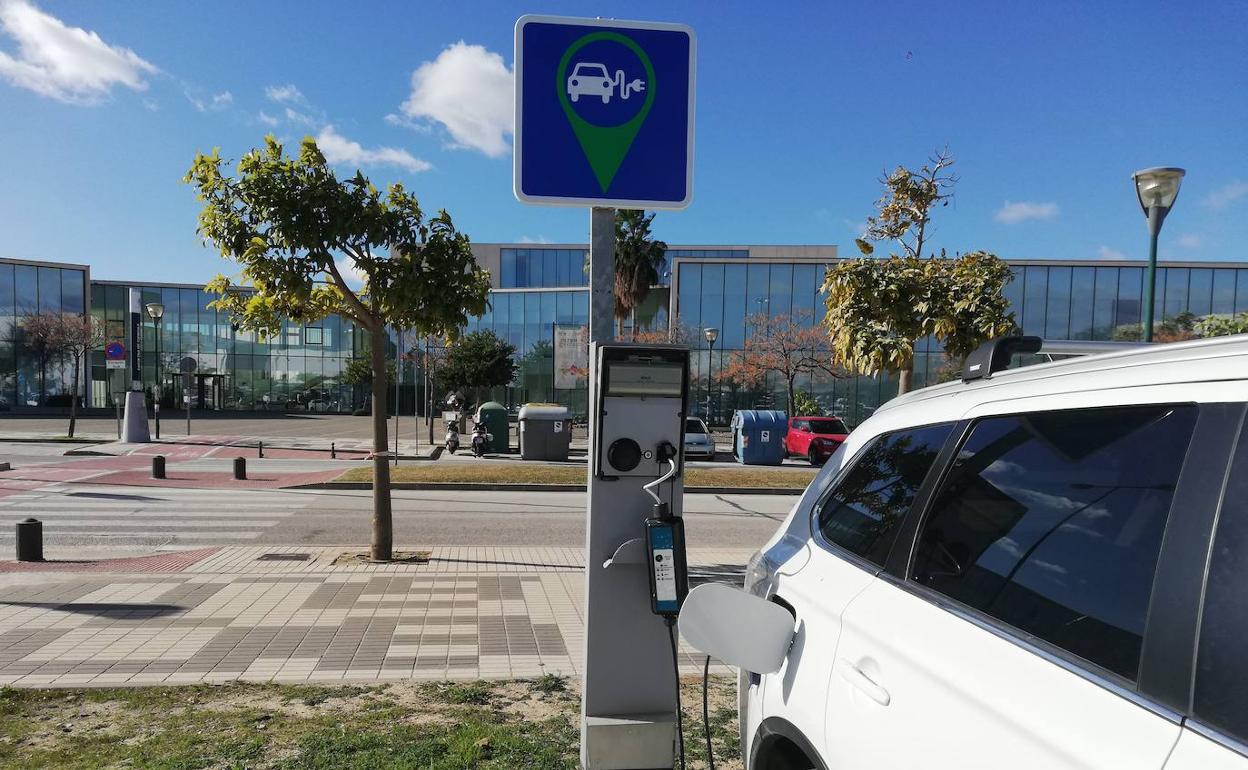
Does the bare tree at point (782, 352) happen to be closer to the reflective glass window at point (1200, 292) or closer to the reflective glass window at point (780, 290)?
the reflective glass window at point (780, 290)

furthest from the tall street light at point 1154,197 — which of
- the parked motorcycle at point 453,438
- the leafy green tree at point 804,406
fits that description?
the leafy green tree at point 804,406

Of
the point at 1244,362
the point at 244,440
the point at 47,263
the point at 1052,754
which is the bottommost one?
the point at 244,440

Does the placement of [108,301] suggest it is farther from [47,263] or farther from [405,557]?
[405,557]

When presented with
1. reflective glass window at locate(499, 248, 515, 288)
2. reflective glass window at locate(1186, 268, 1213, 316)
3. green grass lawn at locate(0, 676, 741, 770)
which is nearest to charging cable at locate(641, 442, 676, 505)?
green grass lawn at locate(0, 676, 741, 770)

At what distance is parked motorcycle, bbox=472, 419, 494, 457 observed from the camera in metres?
23.8

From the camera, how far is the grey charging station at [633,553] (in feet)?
10.3

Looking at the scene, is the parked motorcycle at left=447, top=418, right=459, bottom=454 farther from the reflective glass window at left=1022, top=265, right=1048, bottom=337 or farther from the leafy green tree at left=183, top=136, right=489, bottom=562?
the reflective glass window at left=1022, top=265, right=1048, bottom=337

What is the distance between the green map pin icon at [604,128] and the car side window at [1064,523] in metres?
2.02

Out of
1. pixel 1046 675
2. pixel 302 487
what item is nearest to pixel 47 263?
pixel 302 487

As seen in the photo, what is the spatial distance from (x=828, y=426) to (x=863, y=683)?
2495 cm

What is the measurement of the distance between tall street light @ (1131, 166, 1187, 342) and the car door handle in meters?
6.29

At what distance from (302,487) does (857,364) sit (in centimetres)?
1146

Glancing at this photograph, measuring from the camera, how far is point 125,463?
19188 millimetres

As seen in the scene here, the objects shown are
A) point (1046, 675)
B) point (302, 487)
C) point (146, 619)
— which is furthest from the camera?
point (302, 487)
